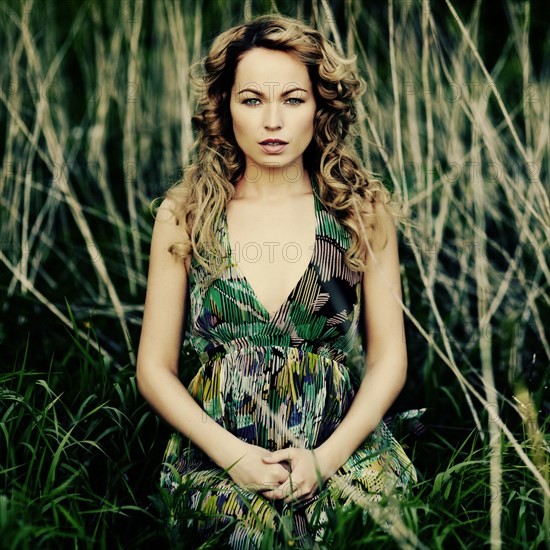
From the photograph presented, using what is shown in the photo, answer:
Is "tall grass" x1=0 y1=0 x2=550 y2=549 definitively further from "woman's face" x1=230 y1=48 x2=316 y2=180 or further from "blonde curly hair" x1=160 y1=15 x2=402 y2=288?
"woman's face" x1=230 y1=48 x2=316 y2=180

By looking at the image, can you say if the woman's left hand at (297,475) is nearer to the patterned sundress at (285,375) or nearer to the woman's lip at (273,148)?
the patterned sundress at (285,375)

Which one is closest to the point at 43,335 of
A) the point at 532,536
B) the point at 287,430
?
the point at 287,430

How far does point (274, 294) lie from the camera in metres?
1.35

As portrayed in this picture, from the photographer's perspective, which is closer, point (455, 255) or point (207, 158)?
point (207, 158)

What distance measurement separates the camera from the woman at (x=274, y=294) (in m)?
1.30

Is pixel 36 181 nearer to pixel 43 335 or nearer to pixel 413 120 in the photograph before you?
pixel 43 335

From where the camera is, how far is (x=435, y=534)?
1179 millimetres

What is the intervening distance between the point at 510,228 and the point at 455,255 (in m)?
0.50

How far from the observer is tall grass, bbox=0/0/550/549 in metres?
1.32

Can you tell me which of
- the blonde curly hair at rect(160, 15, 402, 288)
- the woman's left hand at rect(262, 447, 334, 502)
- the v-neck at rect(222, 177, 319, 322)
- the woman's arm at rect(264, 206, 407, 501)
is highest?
the blonde curly hair at rect(160, 15, 402, 288)

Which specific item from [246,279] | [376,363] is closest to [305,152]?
[246,279]

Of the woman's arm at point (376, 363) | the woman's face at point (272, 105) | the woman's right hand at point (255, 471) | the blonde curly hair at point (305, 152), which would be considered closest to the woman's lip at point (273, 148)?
the woman's face at point (272, 105)

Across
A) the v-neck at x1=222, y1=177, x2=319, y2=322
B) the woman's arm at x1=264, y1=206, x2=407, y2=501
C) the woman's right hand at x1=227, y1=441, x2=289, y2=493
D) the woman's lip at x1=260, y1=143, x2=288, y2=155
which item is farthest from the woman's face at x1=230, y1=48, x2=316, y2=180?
the woman's right hand at x1=227, y1=441, x2=289, y2=493

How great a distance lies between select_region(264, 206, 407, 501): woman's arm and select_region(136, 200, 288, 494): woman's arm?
7.7 inches
